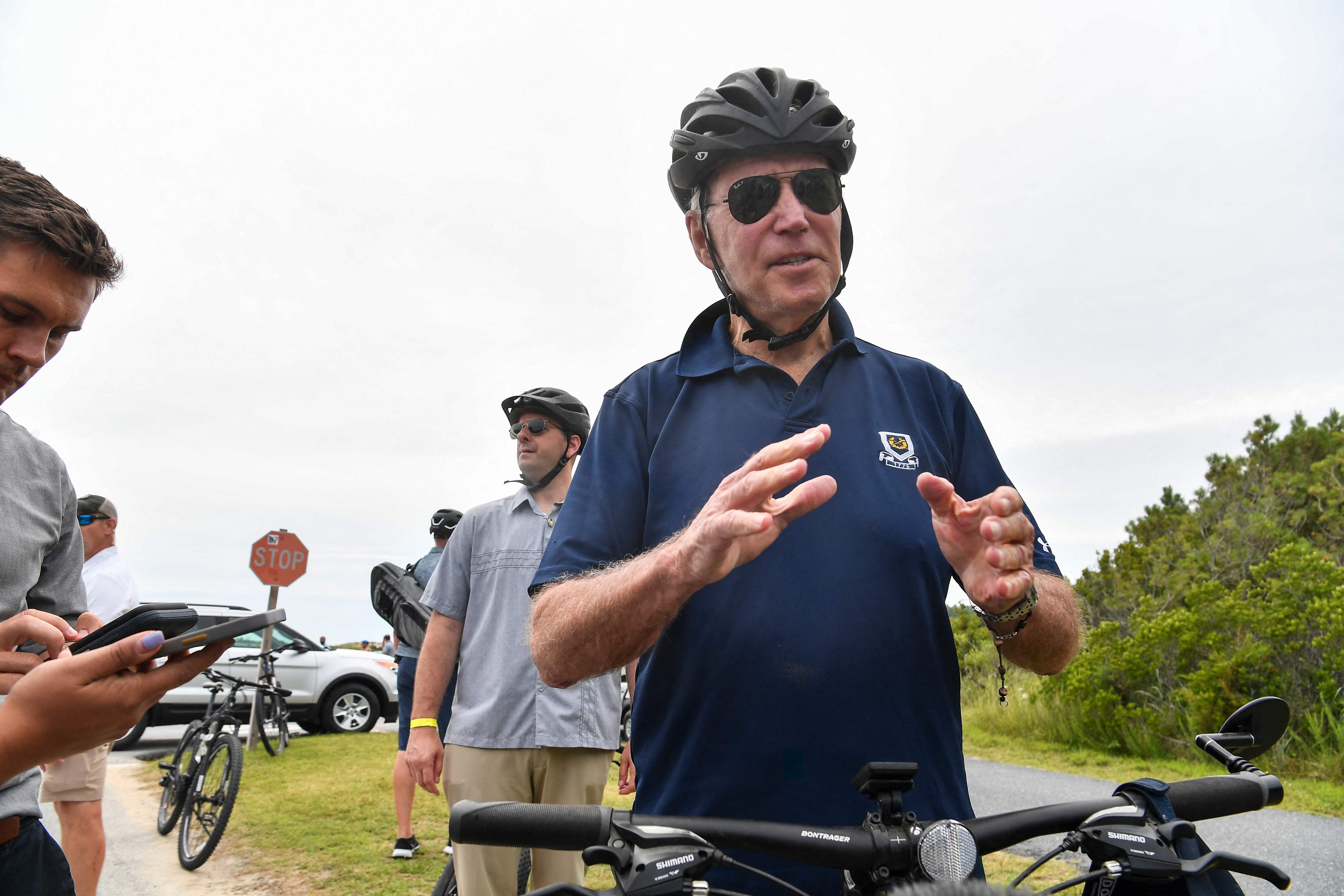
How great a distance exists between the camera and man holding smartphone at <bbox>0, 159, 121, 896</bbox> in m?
1.97

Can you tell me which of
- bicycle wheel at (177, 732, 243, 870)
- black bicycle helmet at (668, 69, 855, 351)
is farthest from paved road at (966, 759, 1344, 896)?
bicycle wheel at (177, 732, 243, 870)

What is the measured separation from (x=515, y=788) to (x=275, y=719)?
31.9 ft

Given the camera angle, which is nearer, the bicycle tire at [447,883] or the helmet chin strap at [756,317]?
the helmet chin strap at [756,317]

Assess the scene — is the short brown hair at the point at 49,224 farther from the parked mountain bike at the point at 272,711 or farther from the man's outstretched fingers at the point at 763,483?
the parked mountain bike at the point at 272,711

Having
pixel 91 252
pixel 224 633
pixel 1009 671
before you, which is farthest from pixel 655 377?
pixel 1009 671

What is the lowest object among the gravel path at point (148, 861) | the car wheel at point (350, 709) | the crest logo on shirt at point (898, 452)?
the gravel path at point (148, 861)

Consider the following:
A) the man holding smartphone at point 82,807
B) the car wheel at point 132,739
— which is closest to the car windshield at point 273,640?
the car wheel at point 132,739

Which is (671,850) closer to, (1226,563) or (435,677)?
(435,677)

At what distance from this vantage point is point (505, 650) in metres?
4.03

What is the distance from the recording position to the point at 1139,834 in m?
1.28

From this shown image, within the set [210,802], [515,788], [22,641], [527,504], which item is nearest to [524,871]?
[515,788]

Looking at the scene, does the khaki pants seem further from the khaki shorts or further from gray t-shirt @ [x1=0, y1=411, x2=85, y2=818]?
the khaki shorts

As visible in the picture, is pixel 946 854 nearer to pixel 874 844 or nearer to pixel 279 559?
pixel 874 844

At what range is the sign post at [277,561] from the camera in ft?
42.8
